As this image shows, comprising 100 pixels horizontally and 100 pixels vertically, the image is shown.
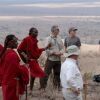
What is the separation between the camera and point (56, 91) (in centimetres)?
1347

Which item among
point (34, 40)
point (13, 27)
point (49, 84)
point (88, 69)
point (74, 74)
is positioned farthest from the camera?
point (13, 27)

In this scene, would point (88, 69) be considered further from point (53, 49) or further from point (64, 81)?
point (64, 81)

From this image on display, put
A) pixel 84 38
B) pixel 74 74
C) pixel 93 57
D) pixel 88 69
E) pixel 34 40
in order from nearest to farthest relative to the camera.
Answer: pixel 74 74
pixel 34 40
pixel 88 69
pixel 93 57
pixel 84 38

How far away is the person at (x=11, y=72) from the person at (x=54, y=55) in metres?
2.88

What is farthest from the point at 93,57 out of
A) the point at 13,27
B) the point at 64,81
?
the point at 13,27

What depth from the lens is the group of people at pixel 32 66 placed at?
9422 millimetres

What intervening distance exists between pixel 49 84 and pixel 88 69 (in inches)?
196

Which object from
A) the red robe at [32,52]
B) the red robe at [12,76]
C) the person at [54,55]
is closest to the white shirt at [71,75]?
the red robe at [12,76]

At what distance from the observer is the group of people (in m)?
9.42

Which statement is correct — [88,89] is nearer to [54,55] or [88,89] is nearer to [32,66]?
[54,55]

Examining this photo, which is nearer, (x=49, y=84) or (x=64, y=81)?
(x=64, y=81)

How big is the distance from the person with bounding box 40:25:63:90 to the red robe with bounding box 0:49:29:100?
288 centimetres

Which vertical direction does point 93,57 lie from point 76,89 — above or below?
above

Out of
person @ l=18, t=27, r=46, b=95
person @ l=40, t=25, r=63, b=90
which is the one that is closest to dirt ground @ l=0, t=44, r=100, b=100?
person @ l=40, t=25, r=63, b=90
